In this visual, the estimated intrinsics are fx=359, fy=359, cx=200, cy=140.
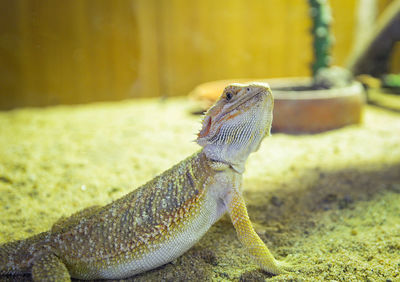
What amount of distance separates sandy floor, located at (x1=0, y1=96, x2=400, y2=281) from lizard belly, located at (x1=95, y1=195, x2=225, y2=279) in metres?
0.10

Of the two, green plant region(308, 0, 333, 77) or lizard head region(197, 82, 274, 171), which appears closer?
lizard head region(197, 82, 274, 171)

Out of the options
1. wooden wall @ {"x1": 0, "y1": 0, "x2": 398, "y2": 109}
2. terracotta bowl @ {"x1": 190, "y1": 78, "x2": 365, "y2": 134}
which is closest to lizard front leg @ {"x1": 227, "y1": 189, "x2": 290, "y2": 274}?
terracotta bowl @ {"x1": 190, "y1": 78, "x2": 365, "y2": 134}

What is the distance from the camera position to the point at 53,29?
5.29 meters

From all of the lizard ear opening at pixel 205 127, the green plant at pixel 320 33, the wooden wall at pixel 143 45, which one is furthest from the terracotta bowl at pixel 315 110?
the lizard ear opening at pixel 205 127

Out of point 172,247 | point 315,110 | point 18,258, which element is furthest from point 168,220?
point 315,110

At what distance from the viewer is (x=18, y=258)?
2.05 m

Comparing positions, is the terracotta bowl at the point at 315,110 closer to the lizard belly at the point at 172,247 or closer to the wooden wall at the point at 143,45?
the wooden wall at the point at 143,45

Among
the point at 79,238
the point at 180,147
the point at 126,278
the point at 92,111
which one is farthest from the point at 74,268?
the point at 92,111

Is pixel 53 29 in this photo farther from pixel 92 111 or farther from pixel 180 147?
pixel 180 147

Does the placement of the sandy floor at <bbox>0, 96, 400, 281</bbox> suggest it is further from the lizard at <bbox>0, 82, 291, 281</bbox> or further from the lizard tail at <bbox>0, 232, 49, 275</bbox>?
the lizard tail at <bbox>0, 232, 49, 275</bbox>

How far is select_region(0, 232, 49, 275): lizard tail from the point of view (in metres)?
2.04

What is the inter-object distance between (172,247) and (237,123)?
83 centimetres

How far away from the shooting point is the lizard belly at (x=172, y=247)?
2.08 metres

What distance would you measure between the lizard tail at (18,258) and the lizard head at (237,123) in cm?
116
